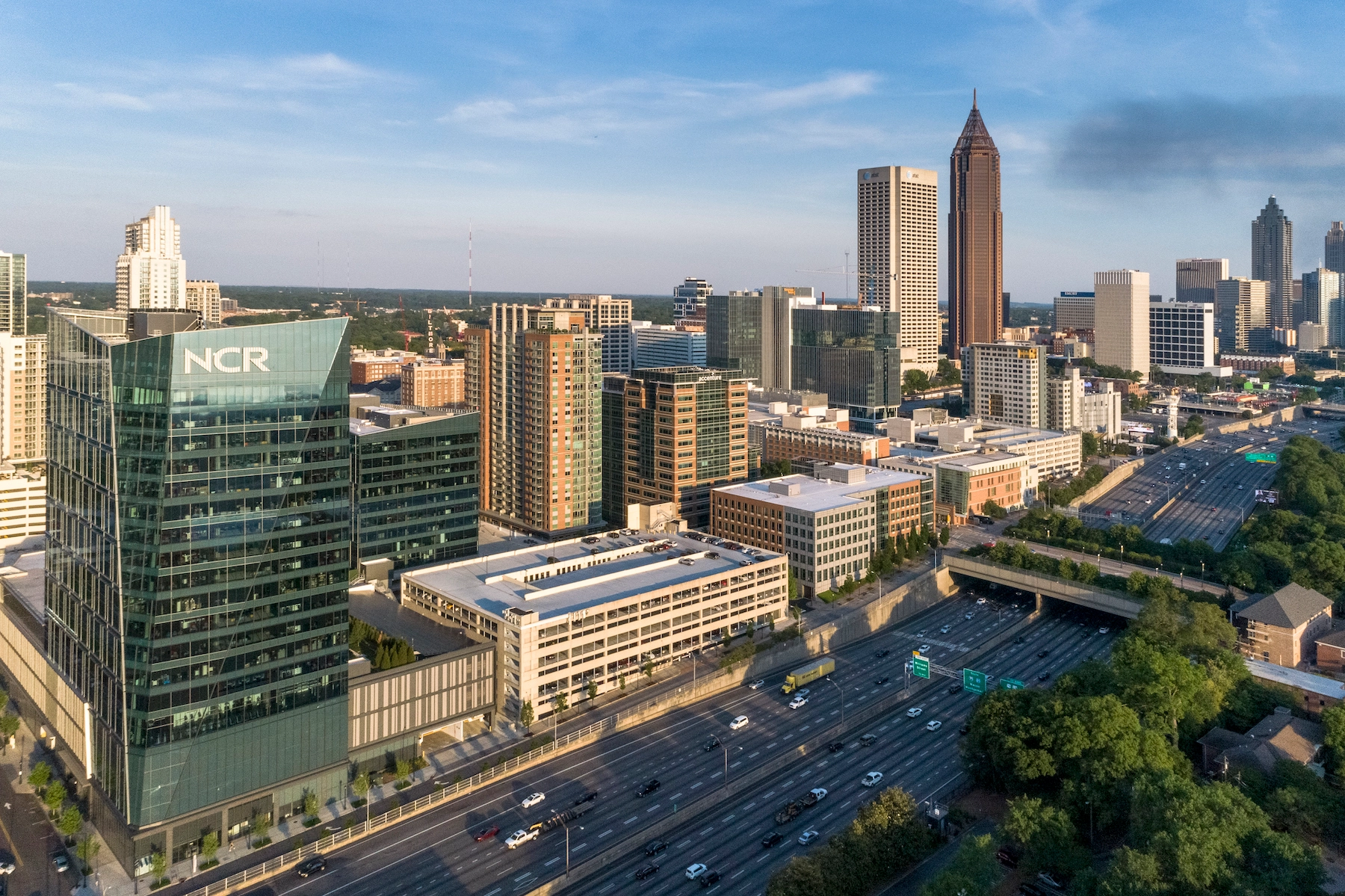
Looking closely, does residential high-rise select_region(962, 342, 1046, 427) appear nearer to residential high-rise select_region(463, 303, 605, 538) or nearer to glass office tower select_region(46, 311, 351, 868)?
residential high-rise select_region(463, 303, 605, 538)

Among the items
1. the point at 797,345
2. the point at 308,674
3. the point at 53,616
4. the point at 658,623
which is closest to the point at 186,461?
the point at 308,674

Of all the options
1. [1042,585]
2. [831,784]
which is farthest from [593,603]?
[1042,585]

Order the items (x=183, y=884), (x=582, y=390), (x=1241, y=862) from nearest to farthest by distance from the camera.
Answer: (x=1241, y=862), (x=183, y=884), (x=582, y=390)

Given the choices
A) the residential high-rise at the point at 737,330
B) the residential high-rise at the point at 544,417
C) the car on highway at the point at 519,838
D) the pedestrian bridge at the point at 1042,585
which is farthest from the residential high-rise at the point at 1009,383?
the car on highway at the point at 519,838

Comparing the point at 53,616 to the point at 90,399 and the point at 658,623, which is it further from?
the point at 658,623

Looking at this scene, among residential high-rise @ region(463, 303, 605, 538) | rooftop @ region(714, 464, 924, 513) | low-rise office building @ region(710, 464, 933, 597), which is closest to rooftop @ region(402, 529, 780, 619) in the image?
low-rise office building @ region(710, 464, 933, 597)

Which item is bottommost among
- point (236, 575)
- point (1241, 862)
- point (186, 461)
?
point (1241, 862)

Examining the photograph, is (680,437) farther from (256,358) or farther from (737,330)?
(737,330)
